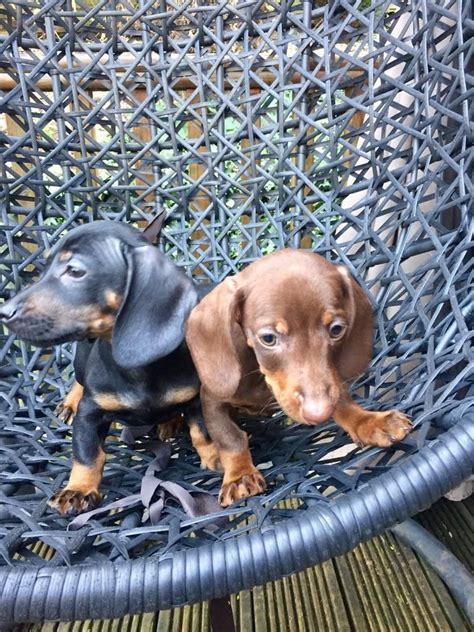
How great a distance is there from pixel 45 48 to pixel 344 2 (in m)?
0.76

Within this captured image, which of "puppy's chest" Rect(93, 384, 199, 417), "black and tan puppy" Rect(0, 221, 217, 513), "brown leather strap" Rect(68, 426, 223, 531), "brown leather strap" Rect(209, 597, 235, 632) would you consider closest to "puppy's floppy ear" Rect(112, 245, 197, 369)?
"black and tan puppy" Rect(0, 221, 217, 513)

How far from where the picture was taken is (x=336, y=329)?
1072 mm

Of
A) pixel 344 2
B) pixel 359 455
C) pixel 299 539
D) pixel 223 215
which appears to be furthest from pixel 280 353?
pixel 344 2

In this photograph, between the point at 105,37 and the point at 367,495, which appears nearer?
the point at 367,495

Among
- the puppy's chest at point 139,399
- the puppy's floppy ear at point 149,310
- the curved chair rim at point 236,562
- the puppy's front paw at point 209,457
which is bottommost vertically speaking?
the curved chair rim at point 236,562

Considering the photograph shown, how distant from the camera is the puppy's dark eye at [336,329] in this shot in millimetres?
1062

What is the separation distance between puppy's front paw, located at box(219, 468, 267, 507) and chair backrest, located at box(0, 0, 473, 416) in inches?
15.8

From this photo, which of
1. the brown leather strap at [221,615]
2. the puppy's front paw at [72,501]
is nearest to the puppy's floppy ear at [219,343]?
the puppy's front paw at [72,501]

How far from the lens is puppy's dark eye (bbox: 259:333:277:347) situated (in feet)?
3.46

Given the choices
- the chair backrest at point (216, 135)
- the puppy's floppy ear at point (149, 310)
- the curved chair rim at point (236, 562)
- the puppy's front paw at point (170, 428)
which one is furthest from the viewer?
the puppy's front paw at point (170, 428)

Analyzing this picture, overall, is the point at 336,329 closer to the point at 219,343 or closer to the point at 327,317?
the point at 327,317

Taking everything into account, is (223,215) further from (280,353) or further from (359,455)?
(359,455)

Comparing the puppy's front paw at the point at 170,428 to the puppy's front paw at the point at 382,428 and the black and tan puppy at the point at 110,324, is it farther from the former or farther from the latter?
the puppy's front paw at the point at 382,428

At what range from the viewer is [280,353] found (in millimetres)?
1047
